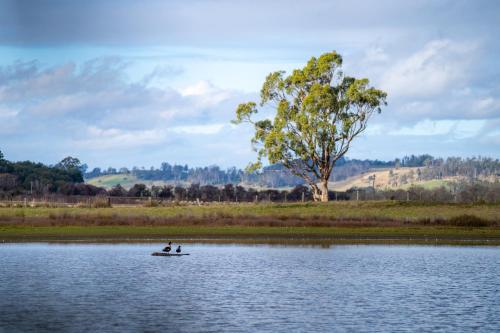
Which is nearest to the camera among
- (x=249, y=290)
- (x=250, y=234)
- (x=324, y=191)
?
(x=249, y=290)

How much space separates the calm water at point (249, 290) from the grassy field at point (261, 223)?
31.4ft

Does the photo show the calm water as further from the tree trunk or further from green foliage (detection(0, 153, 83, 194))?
green foliage (detection(0, 153, 83, 194))

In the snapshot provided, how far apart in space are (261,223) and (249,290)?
1393 inches

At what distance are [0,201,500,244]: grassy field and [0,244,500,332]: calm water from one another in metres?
9.57

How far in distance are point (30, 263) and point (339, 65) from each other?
58.2 m

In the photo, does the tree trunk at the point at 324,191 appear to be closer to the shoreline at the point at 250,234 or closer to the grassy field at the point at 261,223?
the grassy field at the point at 261,223

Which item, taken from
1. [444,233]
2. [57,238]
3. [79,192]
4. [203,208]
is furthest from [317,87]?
[79,192]

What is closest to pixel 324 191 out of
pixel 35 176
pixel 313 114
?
pixel 313 114

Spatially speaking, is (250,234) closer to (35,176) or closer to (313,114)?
(313,114)

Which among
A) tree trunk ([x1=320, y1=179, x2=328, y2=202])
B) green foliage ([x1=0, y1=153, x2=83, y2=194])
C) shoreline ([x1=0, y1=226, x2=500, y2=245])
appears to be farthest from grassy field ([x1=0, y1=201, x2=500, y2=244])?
green foliage ([x1=0, y1=153, x2=83, y2=194])

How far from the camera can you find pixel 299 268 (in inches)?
1788

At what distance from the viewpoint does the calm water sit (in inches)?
1117

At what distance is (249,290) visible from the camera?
118ft

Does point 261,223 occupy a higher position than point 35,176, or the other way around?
point 35,176
